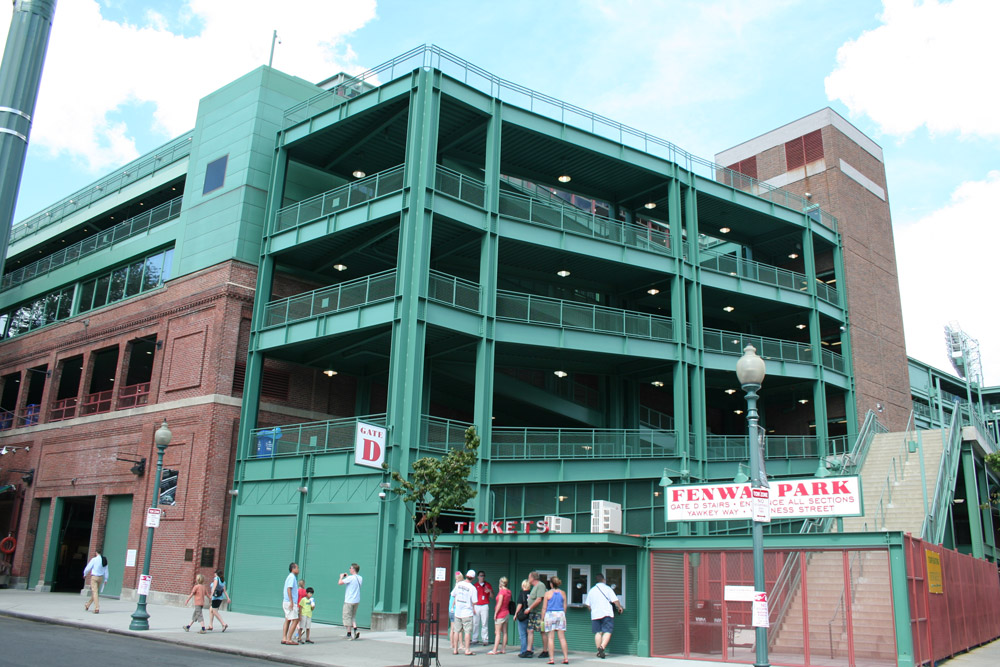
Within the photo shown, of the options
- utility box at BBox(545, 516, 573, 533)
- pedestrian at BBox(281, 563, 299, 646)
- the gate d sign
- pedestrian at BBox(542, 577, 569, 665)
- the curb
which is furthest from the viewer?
the gate d sign

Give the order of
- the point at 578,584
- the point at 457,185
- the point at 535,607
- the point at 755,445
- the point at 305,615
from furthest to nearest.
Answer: the point at 457,185
the point at 578,584
the point at 305,615
the point at 535,607
the point at 755,445

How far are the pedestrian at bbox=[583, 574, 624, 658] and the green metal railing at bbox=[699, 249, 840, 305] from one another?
68.4ft

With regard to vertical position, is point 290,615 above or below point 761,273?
below

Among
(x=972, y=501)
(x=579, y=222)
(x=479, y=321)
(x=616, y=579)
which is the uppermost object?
(x=579, y=222)

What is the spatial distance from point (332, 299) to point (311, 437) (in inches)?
192

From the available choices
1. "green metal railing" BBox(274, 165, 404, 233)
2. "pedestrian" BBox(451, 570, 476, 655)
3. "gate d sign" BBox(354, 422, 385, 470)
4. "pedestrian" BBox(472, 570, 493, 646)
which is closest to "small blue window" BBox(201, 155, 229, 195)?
"green metal railing" BBox(274, 165, 404, 233)

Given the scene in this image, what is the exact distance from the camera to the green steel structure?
25.5 meters

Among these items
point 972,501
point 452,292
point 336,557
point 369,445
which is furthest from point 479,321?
point 972,501

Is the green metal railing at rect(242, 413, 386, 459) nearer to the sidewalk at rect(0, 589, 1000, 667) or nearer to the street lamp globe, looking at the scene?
the sidewalk at rect(0, 589, 1000, 667)

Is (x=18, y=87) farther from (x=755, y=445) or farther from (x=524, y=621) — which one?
(x=524, y=621)

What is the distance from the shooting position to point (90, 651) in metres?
14.1

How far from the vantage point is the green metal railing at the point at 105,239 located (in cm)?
3544

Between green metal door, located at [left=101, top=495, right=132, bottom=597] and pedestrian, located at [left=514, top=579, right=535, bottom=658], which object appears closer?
pedestrian, located at [left=514, top=579, right=535, bottom=658]

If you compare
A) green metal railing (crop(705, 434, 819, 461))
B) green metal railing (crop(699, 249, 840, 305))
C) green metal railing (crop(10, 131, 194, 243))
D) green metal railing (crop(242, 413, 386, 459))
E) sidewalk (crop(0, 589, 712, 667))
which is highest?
green metal railing (crop(10, 131, 194, 243))
